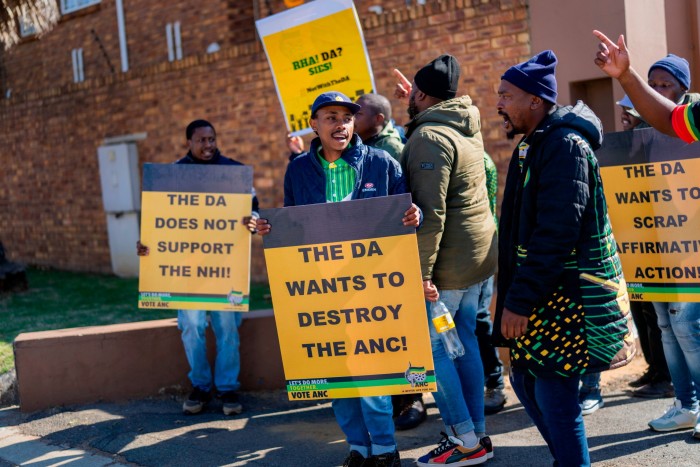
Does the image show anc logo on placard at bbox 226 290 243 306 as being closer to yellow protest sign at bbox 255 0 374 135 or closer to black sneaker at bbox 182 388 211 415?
black sneaker at bbox 182 388 211 415

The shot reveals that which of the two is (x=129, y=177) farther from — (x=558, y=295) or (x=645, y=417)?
(x=558, y=295)

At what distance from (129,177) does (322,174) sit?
7.89 meters

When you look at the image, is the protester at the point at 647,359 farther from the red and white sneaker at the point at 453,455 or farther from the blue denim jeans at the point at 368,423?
the blue denim jeans at the point at 368,423

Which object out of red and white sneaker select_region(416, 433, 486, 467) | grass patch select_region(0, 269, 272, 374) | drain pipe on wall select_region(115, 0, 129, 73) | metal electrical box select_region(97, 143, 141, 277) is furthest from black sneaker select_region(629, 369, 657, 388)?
drain pipe on wall select_region(115, 0, 129, 73)

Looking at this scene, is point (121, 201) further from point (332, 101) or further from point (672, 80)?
point (672, 80)

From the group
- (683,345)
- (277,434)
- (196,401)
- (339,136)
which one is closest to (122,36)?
(196,401)

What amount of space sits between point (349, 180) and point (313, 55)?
207cm

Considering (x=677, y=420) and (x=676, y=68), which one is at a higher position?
(x=676, y=68)

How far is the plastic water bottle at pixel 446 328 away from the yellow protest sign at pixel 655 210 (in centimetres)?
125

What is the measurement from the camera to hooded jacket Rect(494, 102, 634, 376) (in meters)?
3.38

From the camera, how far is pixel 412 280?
13.3ft

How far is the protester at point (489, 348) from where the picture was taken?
17.9 ft

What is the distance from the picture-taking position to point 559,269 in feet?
11.2

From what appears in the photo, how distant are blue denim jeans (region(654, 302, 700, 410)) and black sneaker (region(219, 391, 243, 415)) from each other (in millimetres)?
2765
